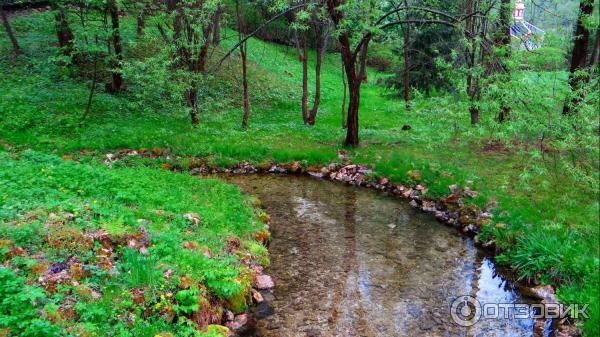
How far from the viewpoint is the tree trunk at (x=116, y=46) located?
1733 centimetres

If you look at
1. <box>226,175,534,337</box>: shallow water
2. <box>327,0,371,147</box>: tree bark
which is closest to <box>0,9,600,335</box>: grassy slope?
<box>327,0,371,147</box>: tree bark

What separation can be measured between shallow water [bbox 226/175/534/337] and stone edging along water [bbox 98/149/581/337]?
→ 33cm

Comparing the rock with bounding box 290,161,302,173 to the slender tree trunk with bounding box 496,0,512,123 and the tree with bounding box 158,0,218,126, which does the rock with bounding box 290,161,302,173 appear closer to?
the tree with bounding box 158,0,218,126

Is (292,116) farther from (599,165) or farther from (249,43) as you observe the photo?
(599,165)

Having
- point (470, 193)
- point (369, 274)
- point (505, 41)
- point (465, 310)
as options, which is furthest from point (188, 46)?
point (465, 310)

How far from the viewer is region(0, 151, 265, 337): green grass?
5.62 metres

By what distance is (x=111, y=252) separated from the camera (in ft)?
23.7

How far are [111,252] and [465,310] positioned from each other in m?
6.34

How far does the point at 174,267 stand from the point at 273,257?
9.55 ft

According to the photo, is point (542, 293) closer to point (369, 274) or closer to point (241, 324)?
point (369, 274)

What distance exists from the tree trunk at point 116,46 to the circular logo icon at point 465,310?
14590mm

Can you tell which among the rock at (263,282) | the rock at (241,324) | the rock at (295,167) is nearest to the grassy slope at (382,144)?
the rock at (295,167)

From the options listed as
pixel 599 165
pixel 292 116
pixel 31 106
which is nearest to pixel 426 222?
pixel 599 165

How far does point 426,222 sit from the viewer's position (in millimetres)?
11812
